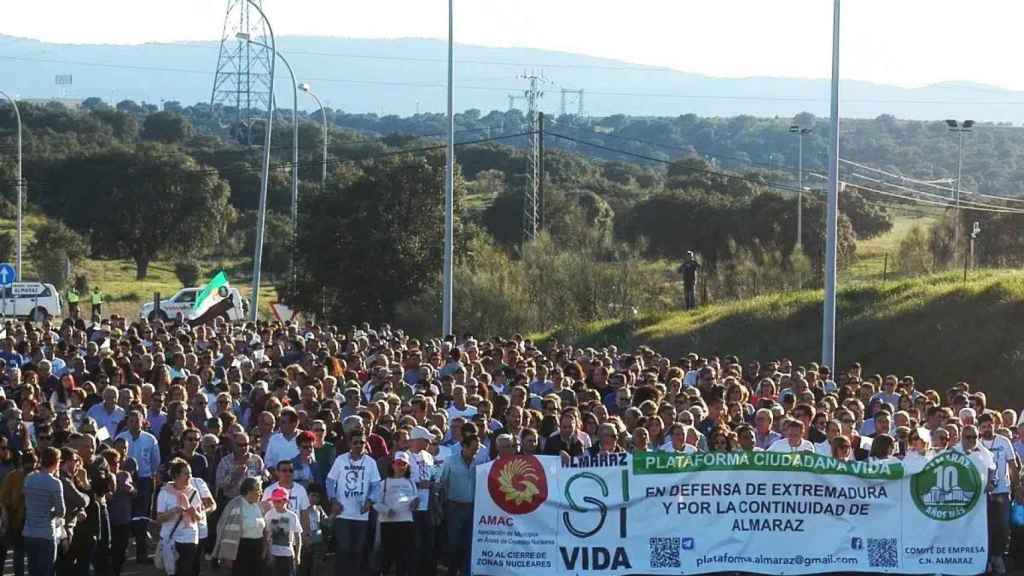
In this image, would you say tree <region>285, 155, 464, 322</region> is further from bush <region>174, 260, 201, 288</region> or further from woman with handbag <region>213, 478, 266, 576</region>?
woman with handbag <region>213, 478, 266, 576</region>

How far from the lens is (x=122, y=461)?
1402 centimetres

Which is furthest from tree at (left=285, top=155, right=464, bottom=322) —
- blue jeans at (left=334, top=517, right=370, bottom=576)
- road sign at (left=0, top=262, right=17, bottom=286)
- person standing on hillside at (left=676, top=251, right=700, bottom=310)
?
blue jeans at (left=334, top=517, right=370, bottom=576)

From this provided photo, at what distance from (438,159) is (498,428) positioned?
106ft

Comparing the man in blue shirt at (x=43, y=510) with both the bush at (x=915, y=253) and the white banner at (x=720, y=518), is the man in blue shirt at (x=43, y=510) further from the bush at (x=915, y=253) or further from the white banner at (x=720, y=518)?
the bush at (x=915, y=253)

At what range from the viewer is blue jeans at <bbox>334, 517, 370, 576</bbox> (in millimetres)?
13695

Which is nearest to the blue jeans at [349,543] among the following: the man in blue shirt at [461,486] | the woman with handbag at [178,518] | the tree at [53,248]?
the man in blue shirt at [461,486]

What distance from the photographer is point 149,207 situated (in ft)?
257

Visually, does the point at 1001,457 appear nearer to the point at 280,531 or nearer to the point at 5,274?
the point at 280,531

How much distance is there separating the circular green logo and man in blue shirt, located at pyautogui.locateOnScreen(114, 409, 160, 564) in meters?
6.65

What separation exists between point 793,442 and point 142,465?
5767 millimetres

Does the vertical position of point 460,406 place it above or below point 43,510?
above

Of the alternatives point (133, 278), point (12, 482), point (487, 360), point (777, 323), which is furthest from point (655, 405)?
point (133, 278)

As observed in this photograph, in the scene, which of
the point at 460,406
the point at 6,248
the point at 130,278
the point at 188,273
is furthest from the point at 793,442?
the point at 130,278

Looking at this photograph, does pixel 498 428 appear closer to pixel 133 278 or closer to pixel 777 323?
pixel 777 323
